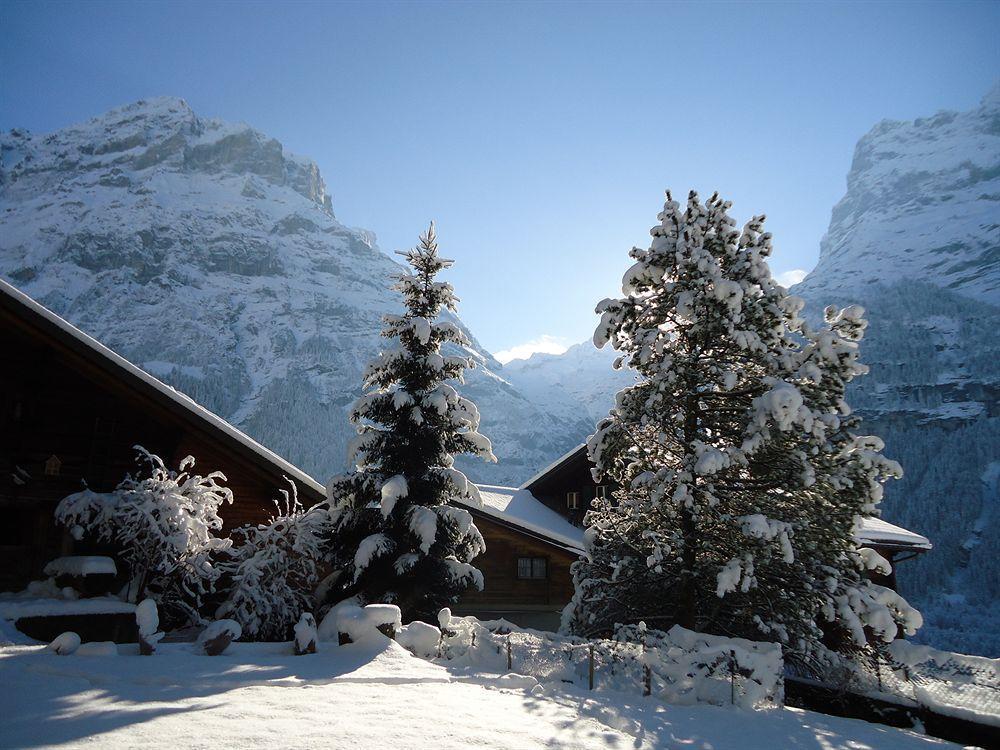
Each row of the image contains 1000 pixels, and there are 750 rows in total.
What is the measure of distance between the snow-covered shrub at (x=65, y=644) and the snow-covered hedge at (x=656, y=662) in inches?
226

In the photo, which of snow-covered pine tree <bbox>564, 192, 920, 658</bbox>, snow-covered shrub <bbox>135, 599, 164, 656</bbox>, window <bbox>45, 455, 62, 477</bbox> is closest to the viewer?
snow-covered shrub <bbox>135, 599, 164, 656</bbox>

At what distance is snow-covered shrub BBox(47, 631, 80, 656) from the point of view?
7730 mm

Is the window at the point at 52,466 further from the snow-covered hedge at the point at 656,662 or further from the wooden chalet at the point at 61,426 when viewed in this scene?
the snow-covered hedge at the point at 656,662

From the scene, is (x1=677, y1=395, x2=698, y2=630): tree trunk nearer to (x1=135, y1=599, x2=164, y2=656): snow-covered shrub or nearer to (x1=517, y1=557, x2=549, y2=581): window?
(x1=135, y1=599, x2=164, y2=656): snow-covered shrub

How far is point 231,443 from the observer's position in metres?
14.8

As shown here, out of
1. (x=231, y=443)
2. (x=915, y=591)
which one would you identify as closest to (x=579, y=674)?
(x=231, y=443)

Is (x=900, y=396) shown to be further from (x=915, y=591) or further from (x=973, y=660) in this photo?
(x=973, y=660)

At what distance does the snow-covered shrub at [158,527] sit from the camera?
38.8 feet

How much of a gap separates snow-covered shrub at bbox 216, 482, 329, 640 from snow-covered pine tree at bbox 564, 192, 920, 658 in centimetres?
608

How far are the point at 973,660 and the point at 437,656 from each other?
1064cm

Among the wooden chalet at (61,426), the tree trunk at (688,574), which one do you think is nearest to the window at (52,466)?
the wooden chalet at (61,426)

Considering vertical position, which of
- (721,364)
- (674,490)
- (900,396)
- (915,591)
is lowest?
(915,591)

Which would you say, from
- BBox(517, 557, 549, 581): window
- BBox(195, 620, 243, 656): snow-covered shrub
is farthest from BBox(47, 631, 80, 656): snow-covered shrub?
BBox(517, 557, 549, 581): window

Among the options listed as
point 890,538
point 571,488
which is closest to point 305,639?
point 571,488
